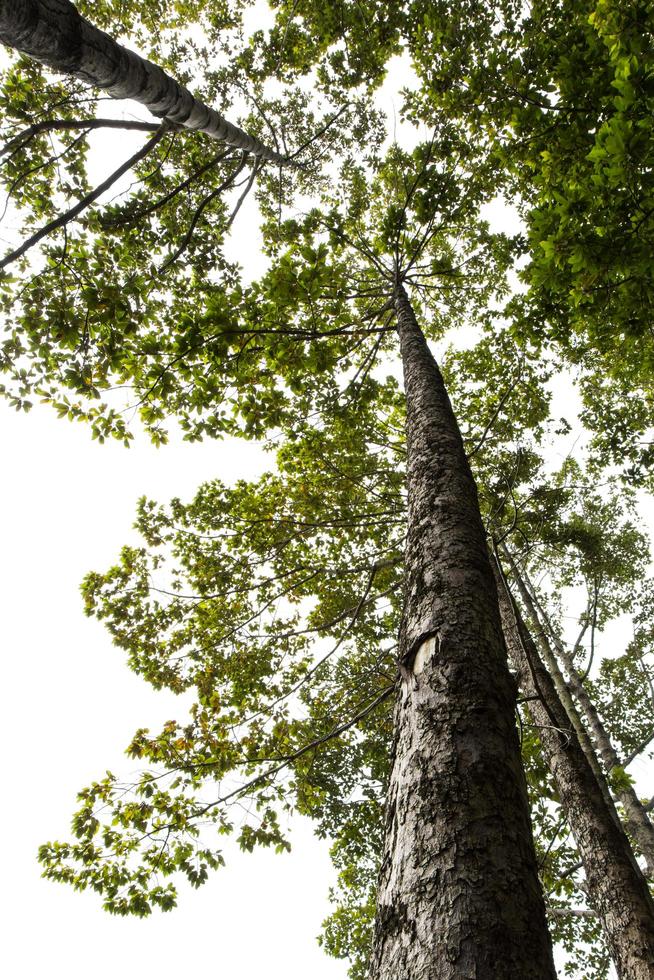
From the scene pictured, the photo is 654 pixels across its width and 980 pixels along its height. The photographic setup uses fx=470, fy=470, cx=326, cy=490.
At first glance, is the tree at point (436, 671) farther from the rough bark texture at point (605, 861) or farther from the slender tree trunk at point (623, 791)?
the slender tree trunk at point (623, 791)

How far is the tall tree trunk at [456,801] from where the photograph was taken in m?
0.99

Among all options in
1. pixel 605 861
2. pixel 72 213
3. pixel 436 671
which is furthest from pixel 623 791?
pixel 72 213

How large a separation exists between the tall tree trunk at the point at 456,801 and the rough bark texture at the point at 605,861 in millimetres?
1559

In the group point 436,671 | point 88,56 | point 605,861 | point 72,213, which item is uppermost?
point 88,56

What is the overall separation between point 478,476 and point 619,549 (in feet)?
14.7

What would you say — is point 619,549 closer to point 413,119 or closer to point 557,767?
point 557,767

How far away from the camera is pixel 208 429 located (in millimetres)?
5020

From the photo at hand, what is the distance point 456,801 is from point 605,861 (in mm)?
4496

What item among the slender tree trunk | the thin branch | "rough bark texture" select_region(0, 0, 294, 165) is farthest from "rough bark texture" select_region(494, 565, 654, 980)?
"rough bark texture" select_region(0, 0, 294, 165)

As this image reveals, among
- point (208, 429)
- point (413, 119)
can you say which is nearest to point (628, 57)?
point (208, 429)

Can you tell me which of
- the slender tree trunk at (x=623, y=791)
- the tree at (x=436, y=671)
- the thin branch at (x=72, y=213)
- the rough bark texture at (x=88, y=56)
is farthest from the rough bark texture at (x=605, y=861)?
the rough bark texture at (x=88, y=56)

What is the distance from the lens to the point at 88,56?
11.0ft

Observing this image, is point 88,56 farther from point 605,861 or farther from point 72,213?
point 605,861

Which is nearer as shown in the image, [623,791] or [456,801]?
[456,801]
